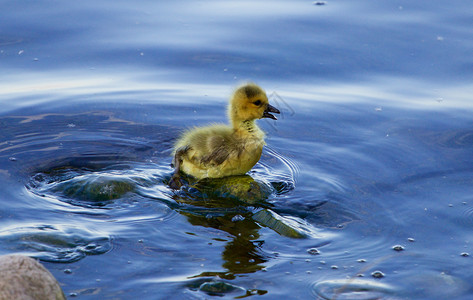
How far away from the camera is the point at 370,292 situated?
175 inches

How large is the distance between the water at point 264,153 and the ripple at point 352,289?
13 millimetres

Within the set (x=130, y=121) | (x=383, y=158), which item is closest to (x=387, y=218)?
(x=383, y=158)

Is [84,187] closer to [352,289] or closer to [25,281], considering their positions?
[25,281]

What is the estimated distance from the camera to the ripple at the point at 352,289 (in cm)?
440

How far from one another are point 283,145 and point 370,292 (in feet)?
8.53

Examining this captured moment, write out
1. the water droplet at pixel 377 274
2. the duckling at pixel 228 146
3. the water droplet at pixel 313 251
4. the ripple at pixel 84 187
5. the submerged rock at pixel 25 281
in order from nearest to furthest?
the submerged rock at pixel 25 281, the water droplet at pixel 377 274, the water droplet at pixel 313 251, the ripple at pixel 84 187, the duckling at pixel 228 146

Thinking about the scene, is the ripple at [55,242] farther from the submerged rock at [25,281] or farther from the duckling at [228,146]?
the duckling at [228,146]

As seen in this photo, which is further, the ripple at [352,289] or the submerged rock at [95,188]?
the submerged rock at [95,188]

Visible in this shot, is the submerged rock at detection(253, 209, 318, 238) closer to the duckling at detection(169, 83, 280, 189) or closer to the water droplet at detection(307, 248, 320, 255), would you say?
the water droplet at detection(307, 248, 320, 255)

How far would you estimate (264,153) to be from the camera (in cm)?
682

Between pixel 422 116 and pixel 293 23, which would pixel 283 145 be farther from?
pixel 293 23

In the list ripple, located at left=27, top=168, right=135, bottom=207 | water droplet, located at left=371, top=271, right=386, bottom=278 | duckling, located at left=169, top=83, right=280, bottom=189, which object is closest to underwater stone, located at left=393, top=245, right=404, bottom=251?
water droplet, located at left=371, top=271, right=386, bottom=278

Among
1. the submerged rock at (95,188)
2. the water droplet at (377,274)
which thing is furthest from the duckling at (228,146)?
the water droplet at (377,274)

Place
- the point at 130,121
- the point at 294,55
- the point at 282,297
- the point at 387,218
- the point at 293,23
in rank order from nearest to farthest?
the point at 282,297, the point at 387,218, the point at 130,121, the point at 294,55, the point at 293,23
